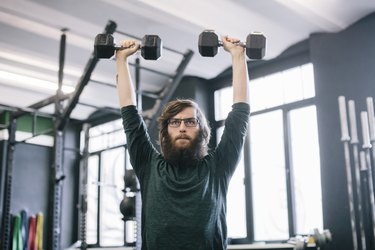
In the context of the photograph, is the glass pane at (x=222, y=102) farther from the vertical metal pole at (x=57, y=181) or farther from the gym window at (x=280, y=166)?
the vertical metal pole at (x=57, y=181)

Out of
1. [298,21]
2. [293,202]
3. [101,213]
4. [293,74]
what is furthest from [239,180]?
[101,213]

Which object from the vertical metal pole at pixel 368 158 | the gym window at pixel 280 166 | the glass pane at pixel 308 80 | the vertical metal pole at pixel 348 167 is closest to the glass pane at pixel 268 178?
the gym window at pixel 280 166

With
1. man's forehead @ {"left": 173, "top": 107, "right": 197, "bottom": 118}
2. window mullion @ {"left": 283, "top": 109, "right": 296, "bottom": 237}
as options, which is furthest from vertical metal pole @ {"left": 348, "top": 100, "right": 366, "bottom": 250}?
man's forehead @ {"left": 173, "top": 107, "right": 197, "bottom": 118}

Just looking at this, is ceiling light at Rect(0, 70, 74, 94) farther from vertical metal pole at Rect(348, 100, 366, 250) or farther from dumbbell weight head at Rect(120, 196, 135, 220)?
vertical metal pole at Rect(348, 100, 366, 250)

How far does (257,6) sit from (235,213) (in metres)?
2.39

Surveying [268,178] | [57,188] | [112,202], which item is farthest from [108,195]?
[57,188]

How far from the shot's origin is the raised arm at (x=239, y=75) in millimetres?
1650

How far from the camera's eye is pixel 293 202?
5043 millimetres

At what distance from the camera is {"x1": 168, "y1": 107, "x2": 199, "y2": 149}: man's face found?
1.54 meters

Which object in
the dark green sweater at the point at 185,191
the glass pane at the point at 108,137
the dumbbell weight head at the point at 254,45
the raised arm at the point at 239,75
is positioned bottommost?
the dark green sweater at the point at 185,191

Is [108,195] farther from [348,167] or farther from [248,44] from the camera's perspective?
[248,44]

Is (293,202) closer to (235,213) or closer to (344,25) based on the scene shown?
(235,213)

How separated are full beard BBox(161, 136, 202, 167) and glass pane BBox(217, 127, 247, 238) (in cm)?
401

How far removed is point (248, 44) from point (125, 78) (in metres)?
0.44
